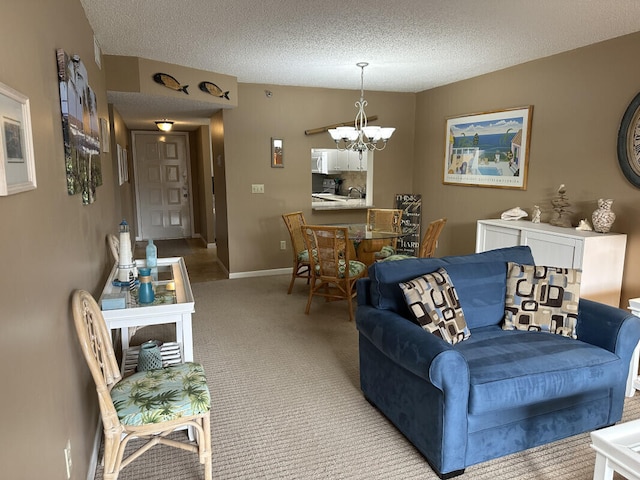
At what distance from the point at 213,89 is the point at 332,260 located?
2.50 m

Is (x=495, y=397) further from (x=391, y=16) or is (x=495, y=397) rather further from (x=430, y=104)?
(x=430, y=104)

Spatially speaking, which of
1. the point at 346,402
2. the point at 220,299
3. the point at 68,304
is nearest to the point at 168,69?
the point at 220,299

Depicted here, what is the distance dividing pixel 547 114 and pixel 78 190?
4209mm

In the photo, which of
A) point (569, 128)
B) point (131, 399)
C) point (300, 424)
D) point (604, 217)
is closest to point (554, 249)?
point (604, 217)

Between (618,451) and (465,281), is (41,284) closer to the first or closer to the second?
(618,451)

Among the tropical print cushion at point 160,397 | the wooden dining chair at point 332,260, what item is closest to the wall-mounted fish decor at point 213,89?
the wooden dining chair at point 332,260

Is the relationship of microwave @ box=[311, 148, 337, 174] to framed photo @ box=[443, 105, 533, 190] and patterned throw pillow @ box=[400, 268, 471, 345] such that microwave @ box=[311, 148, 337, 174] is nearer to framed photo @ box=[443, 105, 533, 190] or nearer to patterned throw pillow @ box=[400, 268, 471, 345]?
framed photo @ box=[443, 105, 533, 190]

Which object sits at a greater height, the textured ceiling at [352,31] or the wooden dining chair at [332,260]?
the textured ceiling at [352,31]

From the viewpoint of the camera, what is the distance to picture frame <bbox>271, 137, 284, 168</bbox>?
5.82 metres

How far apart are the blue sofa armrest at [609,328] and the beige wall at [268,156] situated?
13.2ft

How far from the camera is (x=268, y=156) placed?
582 centimetres

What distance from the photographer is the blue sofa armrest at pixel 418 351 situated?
6.35 ft

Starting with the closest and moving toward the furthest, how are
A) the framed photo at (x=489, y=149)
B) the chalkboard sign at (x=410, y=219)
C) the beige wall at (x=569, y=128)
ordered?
the beige wall at (x=569, y=128), the framed photo at (x=489, y=149), the chalkboard sign at (x=410, y=219)

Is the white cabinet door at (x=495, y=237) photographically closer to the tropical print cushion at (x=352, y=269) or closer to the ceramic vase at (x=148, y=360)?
Answer: the tropical print cushion at (x=352, y=269)
